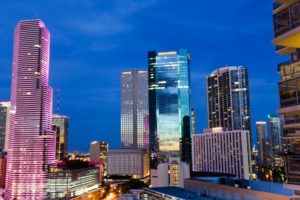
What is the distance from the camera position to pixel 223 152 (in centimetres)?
14975

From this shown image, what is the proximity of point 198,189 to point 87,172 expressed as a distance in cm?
9439

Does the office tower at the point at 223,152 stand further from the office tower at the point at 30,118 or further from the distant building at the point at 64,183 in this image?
the office tower at the point at 30,118

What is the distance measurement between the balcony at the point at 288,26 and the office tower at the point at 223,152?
12611 cm

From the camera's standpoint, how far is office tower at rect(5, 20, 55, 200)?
Answer: 535ft

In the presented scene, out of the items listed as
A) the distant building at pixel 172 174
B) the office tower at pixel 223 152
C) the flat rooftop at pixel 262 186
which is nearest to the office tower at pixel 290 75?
the flat rooftop at pixel 262 186

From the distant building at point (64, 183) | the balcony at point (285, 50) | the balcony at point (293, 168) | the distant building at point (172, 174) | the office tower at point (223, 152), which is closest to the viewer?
the balcony at point (293, 168)

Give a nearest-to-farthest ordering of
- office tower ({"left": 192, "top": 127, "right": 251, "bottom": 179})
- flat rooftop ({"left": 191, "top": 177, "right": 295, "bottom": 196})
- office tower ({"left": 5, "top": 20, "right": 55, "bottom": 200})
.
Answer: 1. flat rooftop ({"left": 191, "top": 177, "right": 295, "bottom": 196})
2. office tower ({"left": 192, "top": 127, "right": 251, "bottom": 179})
3. office tower ({"left": 5, "top": 20, "right": 55, "bottom": 200})

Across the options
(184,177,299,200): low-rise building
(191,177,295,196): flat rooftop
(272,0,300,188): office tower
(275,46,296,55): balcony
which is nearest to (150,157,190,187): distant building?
(184,177,299,200): low-rise building

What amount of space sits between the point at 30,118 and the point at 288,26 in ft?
555

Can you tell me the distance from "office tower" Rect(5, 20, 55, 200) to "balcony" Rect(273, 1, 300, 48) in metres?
161

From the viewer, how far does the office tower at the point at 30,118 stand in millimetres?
163113

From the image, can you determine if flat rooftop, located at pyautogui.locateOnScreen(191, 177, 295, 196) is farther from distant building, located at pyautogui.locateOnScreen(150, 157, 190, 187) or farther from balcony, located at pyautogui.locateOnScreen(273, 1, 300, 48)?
balcony, located at pyautogui.locateOnScreen(273, 1, 300, 48)

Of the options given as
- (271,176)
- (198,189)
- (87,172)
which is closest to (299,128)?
(198,189)

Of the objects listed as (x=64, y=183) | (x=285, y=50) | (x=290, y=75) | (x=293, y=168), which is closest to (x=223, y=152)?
(x=64, y=183)
